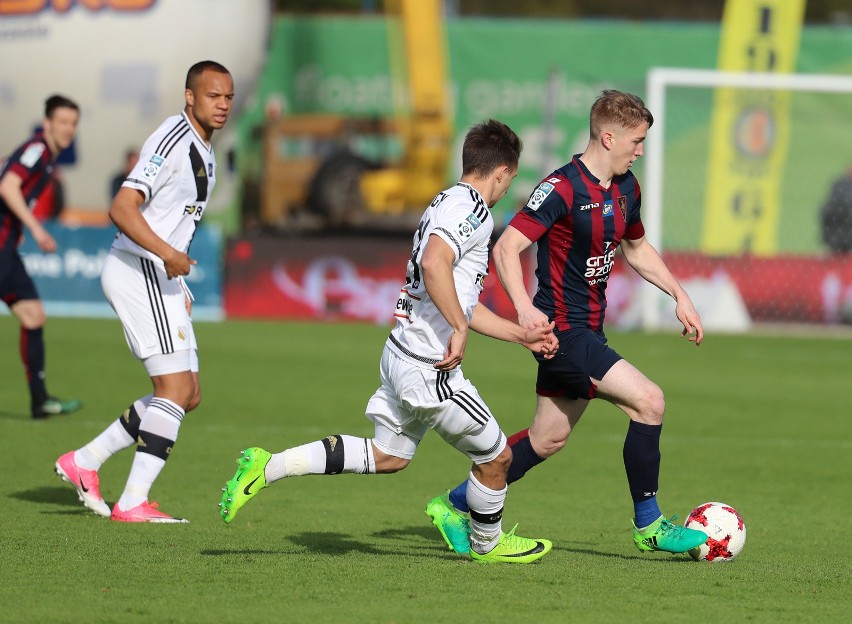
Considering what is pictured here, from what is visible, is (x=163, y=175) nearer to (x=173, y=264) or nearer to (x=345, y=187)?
(x=173, y=264)

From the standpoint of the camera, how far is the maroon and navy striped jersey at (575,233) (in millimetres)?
6387

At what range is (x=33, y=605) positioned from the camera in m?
5.01

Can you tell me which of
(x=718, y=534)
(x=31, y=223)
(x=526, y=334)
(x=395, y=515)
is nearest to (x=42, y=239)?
(x=31, y=223)

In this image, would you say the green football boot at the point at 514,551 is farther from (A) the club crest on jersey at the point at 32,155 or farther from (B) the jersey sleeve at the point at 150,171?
(A) the club crest on jersey at the point at 32,155

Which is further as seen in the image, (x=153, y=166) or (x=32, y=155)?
(x=32, y=155)

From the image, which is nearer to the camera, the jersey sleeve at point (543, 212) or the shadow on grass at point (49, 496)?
the jersey sleeve at point (543, 212)

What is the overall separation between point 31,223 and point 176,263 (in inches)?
166

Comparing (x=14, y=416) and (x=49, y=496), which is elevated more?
(x=49, y=496)

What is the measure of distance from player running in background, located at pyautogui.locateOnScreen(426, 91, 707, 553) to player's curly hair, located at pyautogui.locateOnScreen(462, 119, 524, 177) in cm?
41

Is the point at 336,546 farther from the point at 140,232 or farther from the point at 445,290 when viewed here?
the point at 140,232

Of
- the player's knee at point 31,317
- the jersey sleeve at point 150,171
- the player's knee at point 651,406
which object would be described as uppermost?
the jersey sleeve at point 150,171

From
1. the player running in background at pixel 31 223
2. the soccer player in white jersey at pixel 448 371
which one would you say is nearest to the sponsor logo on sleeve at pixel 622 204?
the soccer player in white jersey at pixel 448 371

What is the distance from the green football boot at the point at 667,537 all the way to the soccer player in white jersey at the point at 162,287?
2.35 m

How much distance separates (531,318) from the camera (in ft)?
19.1
